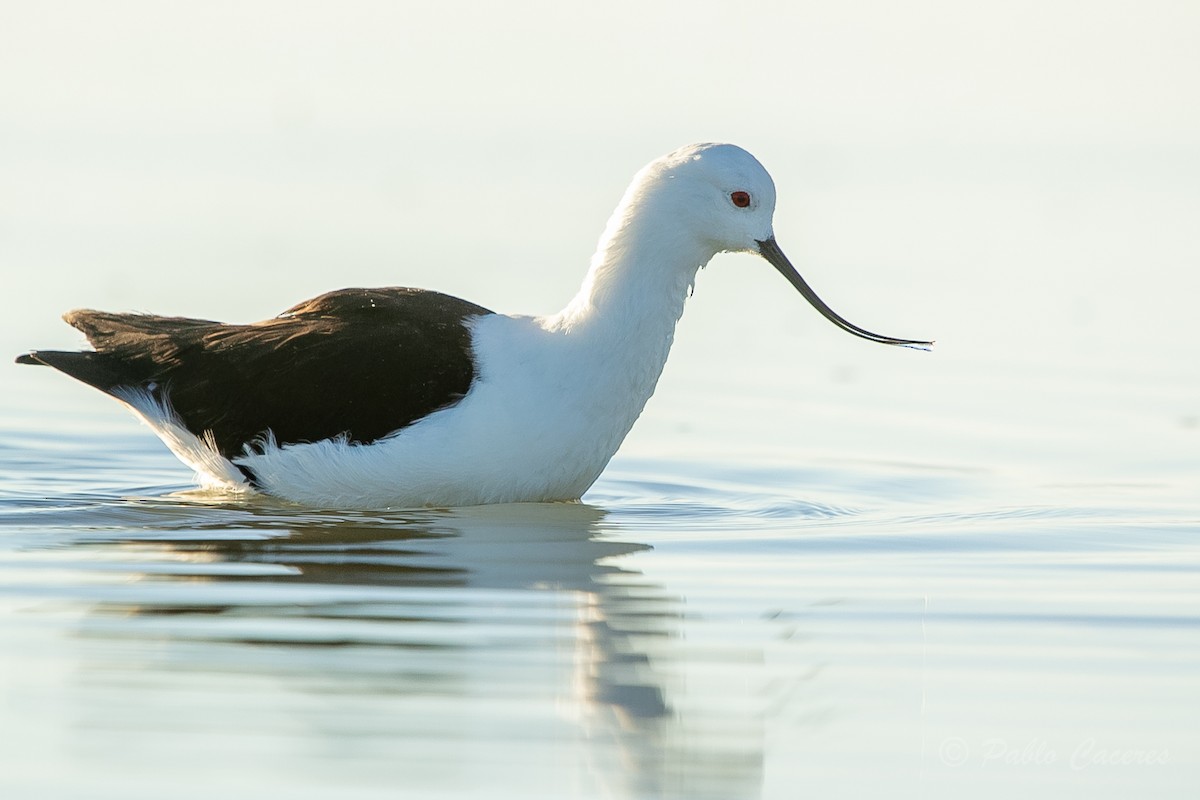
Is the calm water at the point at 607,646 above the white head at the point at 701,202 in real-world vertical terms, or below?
below

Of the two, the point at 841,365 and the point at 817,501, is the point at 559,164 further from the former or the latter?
the point at 817,501

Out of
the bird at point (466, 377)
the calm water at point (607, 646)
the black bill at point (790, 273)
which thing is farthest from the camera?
the black bill at point (790, 273)

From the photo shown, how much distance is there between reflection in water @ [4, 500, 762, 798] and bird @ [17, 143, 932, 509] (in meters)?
0.24

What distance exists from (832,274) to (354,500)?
629 cm

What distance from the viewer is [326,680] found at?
18.1 ft

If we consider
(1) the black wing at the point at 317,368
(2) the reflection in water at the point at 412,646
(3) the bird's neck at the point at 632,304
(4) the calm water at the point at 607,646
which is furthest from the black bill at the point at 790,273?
(2) the reflection in water at the point at 412,646

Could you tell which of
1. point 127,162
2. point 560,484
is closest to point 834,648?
point 560,484

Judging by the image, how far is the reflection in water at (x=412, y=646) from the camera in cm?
510

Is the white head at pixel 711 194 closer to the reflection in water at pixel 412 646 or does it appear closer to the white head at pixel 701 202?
the white head at pixel 701 202

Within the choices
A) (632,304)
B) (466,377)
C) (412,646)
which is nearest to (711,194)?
(632,304)

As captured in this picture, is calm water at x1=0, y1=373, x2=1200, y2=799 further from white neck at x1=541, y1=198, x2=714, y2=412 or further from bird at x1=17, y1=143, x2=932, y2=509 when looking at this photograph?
white neck at x1=541, y1=198, x2=714, y2=412

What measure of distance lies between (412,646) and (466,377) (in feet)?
7.59

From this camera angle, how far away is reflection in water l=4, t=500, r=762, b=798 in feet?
16.7

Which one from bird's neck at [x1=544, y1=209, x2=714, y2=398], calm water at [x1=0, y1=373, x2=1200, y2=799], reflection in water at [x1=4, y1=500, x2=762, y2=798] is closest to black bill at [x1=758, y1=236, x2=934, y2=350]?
bird's neck at [x1=544, y1=209, x2=714, y2=398]
